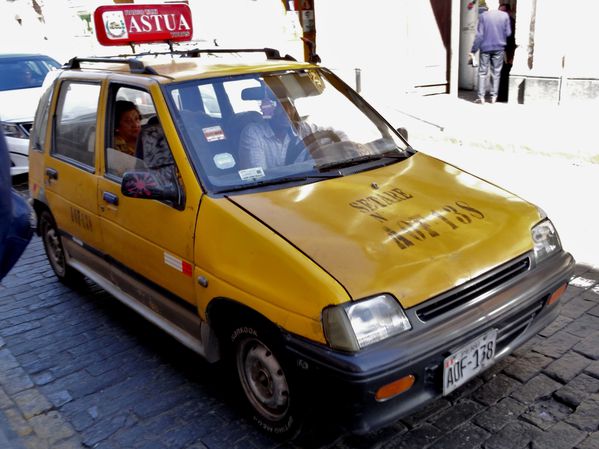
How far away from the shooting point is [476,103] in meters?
11.3

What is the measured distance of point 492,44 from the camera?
10.5 meters

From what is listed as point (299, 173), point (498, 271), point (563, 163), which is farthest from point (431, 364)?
point (563, 163)

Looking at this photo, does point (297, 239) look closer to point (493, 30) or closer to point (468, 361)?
point (468, 361)

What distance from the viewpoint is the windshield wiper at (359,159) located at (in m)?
3.45

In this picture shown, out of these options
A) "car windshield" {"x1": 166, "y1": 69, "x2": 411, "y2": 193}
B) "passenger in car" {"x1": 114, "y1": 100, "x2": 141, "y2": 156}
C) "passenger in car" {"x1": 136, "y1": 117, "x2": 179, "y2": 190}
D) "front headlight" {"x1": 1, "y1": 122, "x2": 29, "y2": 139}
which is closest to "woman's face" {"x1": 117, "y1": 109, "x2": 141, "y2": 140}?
"passenger in car" {"x1": 114, "y1": 100, "x2": 141, "y2": 156}

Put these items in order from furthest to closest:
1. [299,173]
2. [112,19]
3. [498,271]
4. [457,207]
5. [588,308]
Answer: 1. [112,19]
2. [588,308]
3. [299,173]
4. [457,207]
5. [498,271]

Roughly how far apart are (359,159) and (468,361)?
1.42 meters

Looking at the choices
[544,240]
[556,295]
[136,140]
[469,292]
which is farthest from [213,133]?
[556,295]

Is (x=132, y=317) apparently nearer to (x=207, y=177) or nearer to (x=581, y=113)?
(x=207, y=177)

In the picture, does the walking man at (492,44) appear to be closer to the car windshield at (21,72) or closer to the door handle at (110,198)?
the car windshield at (21,72)

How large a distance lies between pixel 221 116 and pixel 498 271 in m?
1.83

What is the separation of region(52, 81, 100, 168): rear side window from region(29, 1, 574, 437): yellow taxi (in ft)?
0.09

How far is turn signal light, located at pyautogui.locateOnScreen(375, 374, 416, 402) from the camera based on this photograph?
2.47 m

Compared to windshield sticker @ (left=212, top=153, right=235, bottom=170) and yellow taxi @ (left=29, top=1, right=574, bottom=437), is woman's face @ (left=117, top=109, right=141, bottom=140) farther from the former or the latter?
windshield sticker @ (left=212, top=153, right=235, bottom=170)
